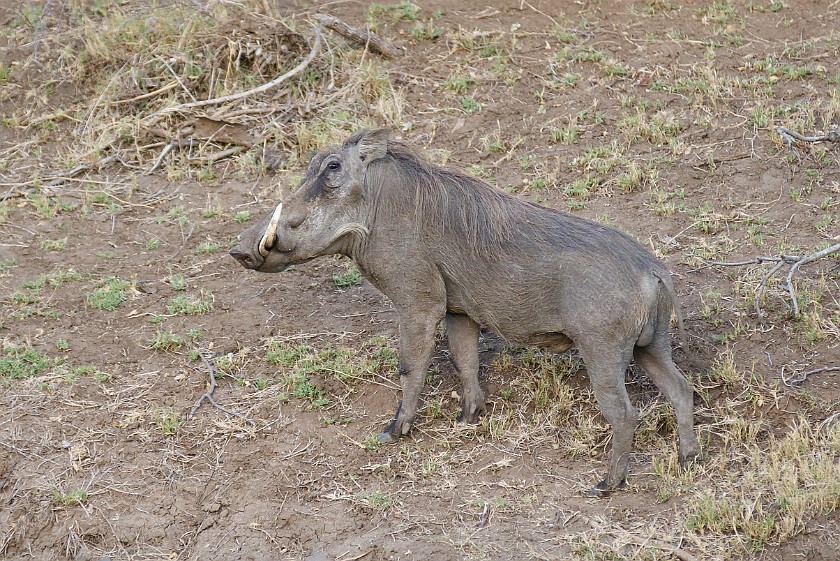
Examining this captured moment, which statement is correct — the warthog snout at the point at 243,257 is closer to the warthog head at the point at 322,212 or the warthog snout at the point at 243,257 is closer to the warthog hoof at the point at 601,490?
the warthog head at the point at 322,212

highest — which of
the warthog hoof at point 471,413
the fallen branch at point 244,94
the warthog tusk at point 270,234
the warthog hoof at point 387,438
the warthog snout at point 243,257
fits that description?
the warthog tusk at point 270,234

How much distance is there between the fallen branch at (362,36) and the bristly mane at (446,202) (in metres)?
3.56

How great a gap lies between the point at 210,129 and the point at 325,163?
315 cm

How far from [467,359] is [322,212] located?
1060 mm

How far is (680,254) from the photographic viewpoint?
6363 millimetres

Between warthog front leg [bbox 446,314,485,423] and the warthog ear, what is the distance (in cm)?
92

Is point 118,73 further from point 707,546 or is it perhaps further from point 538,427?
point 707,546

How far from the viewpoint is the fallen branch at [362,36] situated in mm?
8750

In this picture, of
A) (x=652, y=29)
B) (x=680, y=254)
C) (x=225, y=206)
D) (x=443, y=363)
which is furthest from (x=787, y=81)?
(x=225, y=206)

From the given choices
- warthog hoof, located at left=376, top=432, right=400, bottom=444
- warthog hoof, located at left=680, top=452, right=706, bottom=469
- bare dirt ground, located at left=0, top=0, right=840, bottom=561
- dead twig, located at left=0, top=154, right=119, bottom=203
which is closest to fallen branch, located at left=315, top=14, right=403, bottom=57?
bare dirt ground, located at left=0, top=0, right=840, bottom=561

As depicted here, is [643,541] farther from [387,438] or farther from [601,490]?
[387,438]

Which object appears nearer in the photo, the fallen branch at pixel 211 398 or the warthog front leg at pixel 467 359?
the warthog front leg at pixel 467 359

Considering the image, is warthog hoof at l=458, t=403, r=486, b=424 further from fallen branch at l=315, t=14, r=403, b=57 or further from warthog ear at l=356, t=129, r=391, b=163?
fallen branch at l=315, t=14, r=403, b=57

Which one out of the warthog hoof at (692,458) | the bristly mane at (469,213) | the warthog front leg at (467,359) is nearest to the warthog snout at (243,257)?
the bristly mane at (469,213)
